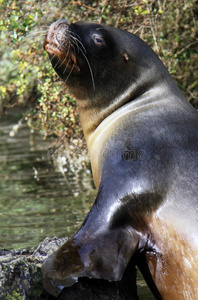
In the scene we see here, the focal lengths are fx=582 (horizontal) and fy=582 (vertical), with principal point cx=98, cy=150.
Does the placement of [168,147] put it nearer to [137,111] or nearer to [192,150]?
[192,150]

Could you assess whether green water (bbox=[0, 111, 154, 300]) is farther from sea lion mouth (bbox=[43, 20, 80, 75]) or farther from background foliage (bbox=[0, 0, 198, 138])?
sea lion mouth (bbox=[43, 20, 80, 75])

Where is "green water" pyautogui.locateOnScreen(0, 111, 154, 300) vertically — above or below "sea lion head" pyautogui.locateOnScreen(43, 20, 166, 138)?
below

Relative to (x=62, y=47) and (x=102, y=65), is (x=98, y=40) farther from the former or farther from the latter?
(x=62, y=47)

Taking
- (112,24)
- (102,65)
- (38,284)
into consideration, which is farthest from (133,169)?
(112,24)

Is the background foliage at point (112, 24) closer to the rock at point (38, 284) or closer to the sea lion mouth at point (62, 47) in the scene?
the sea lion mouth at point (62, 47)

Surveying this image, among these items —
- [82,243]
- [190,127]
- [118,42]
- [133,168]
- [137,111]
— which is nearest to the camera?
[82,243]

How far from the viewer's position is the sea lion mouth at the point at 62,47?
438cm

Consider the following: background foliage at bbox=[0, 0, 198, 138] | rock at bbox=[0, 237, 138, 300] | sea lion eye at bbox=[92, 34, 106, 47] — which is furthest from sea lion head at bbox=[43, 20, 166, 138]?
background foliage at bbox=[0, 0, 198, 138]

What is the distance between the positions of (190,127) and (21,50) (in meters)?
4.37

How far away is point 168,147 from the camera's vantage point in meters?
3.75

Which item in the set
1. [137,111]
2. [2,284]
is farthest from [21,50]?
[2,284]

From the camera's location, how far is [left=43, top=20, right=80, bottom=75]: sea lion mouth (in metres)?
4.38

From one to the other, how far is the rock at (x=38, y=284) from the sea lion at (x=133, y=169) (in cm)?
9

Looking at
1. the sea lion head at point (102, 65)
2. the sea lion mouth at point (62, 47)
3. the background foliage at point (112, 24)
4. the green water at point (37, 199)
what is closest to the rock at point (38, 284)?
the green water at point (37, 199)
